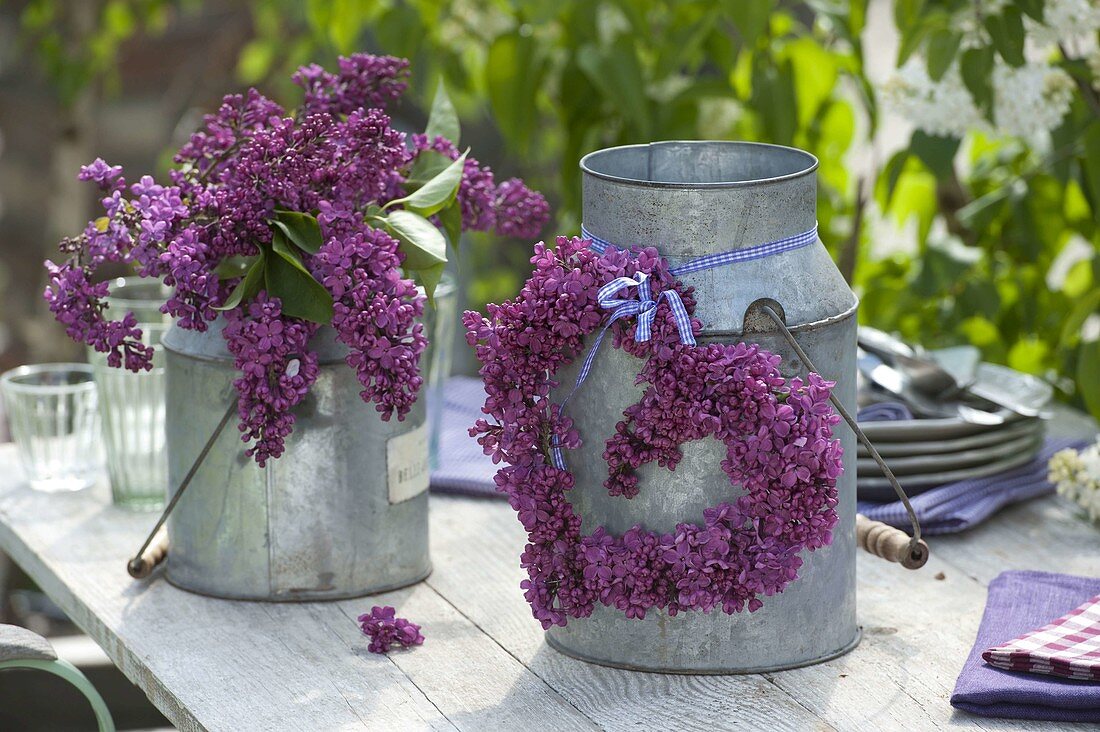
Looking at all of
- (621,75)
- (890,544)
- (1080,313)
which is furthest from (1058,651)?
(621,75)

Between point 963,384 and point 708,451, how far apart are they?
0.59m

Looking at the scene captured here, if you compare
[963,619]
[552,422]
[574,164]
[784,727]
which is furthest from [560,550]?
[574,164]

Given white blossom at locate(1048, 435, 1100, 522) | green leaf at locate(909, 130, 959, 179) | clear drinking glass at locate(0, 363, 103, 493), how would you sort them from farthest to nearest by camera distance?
1. green leaf at locate(909, 130, 959, 179)
2. clear drinking glass at locate(0, 363, 103, 493)
3. white blossom at locate(1048, 435, 1100, 522)

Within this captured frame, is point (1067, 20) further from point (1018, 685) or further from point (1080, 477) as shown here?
point (1018, 685)

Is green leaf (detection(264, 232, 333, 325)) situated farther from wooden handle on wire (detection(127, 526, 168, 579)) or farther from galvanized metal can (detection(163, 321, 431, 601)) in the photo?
wooden handle on wire (detection(127, 526, 168, 579))

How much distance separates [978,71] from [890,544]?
0.66 m

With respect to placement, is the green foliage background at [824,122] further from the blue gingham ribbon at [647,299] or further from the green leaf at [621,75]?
the blue gingham ribbon at [647,299]

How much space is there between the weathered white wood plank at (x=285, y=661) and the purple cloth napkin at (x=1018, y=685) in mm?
265

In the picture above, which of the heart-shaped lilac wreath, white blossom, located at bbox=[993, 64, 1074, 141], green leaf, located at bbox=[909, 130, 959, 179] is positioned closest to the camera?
the heart-shaped lilac wreath

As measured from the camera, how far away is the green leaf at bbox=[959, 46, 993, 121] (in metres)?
1.56

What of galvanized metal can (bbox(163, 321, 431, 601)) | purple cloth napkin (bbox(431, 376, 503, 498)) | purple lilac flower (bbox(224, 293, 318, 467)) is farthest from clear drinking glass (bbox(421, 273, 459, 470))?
purple lilac flower (bbox(224, 293, 318, 467))

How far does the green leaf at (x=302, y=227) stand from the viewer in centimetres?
110

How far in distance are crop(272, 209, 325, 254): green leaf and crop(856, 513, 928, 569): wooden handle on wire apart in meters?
0.48

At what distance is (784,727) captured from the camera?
3.25 feet
